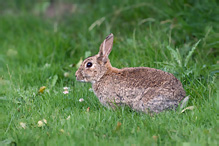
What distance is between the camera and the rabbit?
4633mm

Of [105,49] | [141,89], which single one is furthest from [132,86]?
[105,49]

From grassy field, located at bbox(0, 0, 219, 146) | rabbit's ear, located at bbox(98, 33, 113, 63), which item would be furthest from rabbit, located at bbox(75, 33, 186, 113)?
grassy field, located at bbox(0, 0, 219, 146)

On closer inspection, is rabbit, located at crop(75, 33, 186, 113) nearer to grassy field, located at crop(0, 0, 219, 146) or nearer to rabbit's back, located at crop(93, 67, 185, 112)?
rabbit's back, located at crop(93, 67, 185, 112)

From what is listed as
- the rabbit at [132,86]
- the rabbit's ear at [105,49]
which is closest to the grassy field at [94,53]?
the rabbit at [132,86]

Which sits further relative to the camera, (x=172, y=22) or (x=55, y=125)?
(x=172, y=22)

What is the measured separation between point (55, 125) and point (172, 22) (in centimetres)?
391

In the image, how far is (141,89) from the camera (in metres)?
4.78

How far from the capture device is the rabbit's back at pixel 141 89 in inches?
182

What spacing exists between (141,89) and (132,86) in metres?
0.15

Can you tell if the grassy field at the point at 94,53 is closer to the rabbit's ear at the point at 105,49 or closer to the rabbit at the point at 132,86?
the rabbit at the point at 132,86

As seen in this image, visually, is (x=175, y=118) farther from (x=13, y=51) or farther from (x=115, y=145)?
(x=13, y=51)

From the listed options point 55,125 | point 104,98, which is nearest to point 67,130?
point 55,125

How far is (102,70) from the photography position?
17.5 feet

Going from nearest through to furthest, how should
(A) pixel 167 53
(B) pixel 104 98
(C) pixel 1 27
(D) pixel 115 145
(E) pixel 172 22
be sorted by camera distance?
(D) pixel 115 145 → (B) pixel 104 98 → (A) pixel 167 53 → (E) pixel 172 22 → (C) pixel 1 27
